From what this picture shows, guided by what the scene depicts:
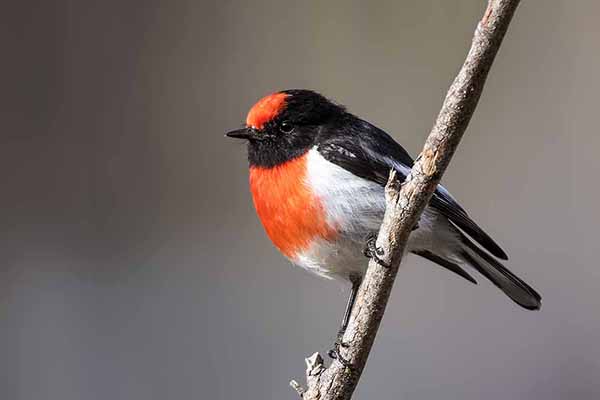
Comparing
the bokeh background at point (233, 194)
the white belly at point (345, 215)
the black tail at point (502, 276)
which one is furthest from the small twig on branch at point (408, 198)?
the bokeh background at point (233, 194)

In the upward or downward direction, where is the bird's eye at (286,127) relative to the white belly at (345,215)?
upward

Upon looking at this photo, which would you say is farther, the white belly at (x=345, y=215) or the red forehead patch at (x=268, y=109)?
the red forehead patch at (x=268, y=109)

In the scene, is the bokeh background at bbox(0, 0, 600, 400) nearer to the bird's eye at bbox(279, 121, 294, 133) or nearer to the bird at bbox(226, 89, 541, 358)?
the bird at bbox(226, 89, 541, 358)

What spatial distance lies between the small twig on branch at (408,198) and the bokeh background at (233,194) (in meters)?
1.86

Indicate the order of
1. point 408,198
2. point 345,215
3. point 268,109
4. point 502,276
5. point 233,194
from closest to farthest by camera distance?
point 408,198
point 345,215
point 268,109
point 502,276
point 233,194

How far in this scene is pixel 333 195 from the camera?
2.10 meters

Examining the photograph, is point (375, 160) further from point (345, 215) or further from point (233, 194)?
point (233, 194)

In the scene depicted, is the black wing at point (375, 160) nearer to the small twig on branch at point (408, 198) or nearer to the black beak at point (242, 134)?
the black beak at point (242, 134)

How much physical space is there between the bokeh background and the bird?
1176 millimetres

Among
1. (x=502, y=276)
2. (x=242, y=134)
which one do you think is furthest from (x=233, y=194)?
(x=502, y=276)

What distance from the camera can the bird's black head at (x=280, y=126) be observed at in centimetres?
227

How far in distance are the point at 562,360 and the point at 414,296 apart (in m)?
0.63

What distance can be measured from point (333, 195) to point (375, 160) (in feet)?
0.49

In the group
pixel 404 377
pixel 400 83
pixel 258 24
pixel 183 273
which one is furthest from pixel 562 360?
pixel 258 24
